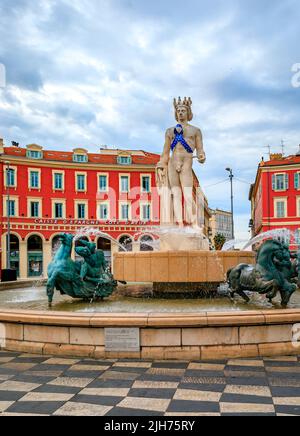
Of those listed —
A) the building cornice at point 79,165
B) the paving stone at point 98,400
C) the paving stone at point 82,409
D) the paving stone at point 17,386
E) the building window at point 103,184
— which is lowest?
the paving stone at point 17,386

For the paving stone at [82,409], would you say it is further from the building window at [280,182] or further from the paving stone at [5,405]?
the building window at [280,182]

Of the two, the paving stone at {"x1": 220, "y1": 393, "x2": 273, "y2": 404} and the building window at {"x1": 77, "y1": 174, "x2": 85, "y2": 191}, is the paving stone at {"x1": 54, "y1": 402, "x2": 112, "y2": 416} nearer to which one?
the paving stone at {"x1": 220, "y1": 393, "x2": 273, "y2": 404}

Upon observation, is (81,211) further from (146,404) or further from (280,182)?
(146,404)

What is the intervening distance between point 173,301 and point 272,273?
88.8 inches

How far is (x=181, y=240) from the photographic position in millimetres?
11156

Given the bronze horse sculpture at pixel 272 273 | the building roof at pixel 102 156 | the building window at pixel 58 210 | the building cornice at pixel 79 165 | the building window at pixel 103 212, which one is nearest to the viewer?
the bronze horse sculpture at pixel 272 273

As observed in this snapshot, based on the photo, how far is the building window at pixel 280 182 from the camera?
162 ft

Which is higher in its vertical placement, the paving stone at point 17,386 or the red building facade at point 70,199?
the red building facade at point 70,199

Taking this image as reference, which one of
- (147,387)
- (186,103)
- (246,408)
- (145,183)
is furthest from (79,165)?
(246,408)

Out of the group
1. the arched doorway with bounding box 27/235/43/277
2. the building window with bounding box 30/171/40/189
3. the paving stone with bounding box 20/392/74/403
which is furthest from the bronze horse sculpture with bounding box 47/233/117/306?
the building window with bounding box 30/171/40/189

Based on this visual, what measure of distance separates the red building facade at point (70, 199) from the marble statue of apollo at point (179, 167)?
31538mm

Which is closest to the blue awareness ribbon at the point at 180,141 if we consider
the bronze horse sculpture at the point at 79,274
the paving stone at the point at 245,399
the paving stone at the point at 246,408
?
the bronze horse sculpture at the point at 79,274

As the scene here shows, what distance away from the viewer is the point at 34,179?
44906 millimetres
